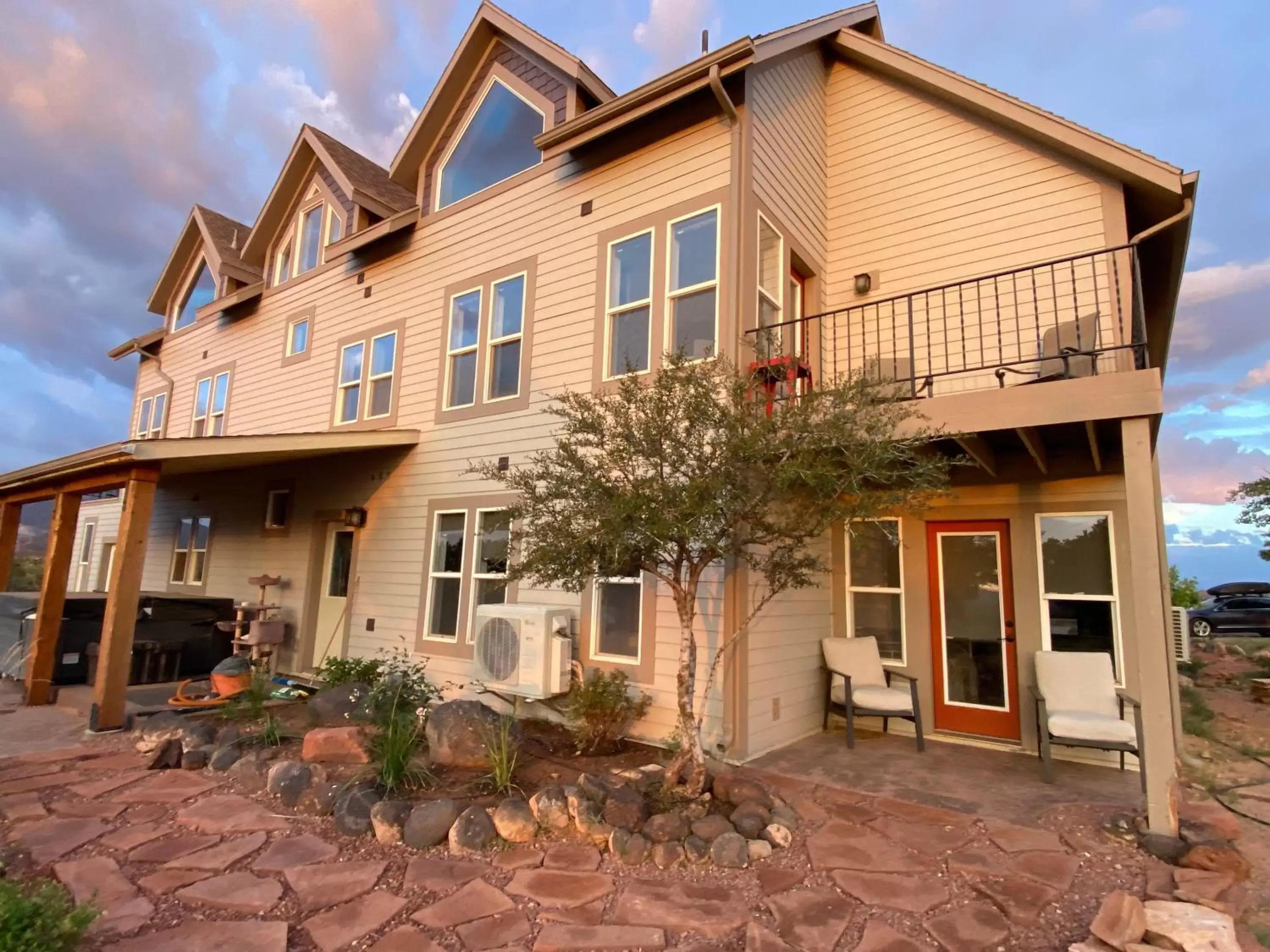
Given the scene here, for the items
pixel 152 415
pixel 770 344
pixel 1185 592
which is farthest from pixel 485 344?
pixel 1185 592

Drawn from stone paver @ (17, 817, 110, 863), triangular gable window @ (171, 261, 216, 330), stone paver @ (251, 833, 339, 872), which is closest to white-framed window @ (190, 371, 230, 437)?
triangular gable window @ (171, 261, 216, 330)

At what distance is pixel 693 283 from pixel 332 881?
17.5 feet

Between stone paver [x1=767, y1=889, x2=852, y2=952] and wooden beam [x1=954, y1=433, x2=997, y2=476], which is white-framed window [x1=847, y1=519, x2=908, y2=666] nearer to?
wooden beam [x1=954, y1=433, x2=997, y2=476]

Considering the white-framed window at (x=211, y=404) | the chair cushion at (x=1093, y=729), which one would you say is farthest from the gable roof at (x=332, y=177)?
the chair cushion at (x=1093, y=729)

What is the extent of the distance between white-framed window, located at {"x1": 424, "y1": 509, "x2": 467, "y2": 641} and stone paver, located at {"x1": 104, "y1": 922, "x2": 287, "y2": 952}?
15.8 ft

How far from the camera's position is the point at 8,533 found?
32.2 ft

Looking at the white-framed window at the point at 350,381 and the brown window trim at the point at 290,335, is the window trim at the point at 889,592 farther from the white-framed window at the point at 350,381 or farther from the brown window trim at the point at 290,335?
the brown window trim at the point at 290,335

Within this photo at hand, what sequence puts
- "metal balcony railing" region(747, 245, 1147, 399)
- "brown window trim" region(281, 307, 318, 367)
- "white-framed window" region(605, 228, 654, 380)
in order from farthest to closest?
"brown window trim" region(281, 307, 318, 367), "white-framed window" region(605, 228, 654, 380), "metal balcony railing" region(747, 245, 1147, 399)

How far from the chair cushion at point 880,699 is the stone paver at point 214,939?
472cm

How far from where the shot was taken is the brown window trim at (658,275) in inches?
234

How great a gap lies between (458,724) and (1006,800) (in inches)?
152

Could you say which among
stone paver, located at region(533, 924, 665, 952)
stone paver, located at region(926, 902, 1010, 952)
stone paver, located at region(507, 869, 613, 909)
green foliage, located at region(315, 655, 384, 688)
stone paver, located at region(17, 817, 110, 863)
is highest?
green foliage, located at region(315, 655, 384, 688)

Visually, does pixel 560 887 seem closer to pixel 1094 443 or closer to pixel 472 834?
pixel 472 834

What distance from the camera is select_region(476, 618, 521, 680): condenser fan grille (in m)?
6.25
